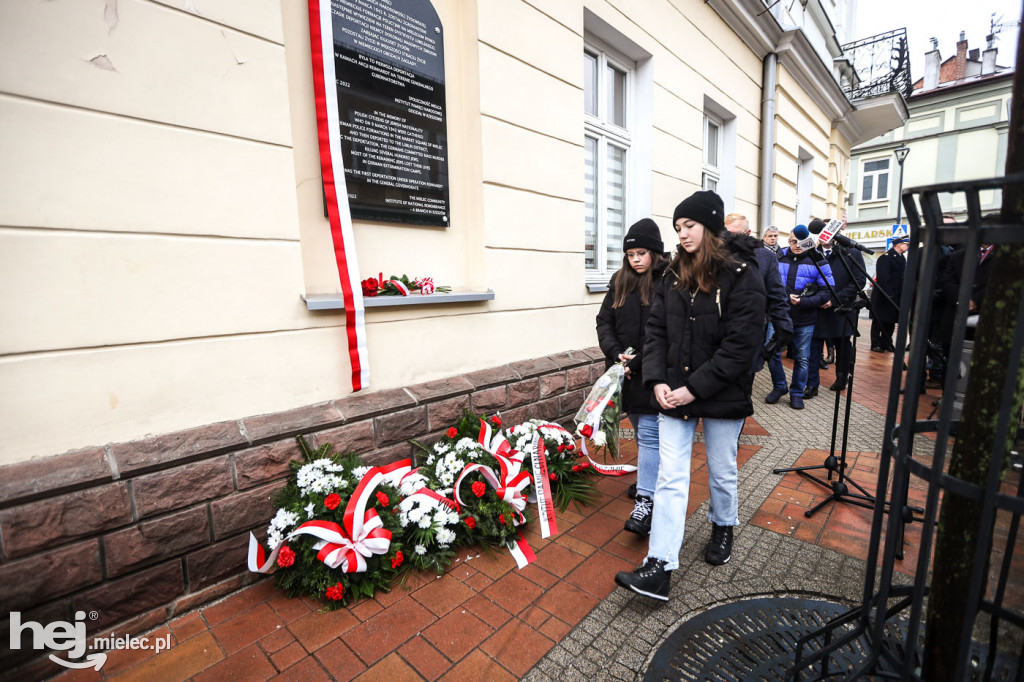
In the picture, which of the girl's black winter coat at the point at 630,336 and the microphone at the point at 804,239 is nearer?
the girl's black winter coat at the point at 630,336

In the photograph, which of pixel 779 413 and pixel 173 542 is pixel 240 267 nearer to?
pixel 173 542

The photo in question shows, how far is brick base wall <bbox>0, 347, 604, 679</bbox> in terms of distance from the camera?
1.94m

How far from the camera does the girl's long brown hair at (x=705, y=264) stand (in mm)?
2389

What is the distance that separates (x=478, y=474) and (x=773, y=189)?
7565mm

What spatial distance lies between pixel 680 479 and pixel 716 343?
66 centimetres

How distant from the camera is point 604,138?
17.1 feet

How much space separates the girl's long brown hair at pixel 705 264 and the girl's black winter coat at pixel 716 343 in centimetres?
3

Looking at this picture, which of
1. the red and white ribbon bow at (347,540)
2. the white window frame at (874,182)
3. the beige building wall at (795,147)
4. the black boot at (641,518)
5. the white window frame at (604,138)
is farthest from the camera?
the white window frame at (874,182)

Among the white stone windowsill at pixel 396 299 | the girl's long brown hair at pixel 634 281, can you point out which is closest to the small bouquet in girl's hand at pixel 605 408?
the girl's long brown hair at pixel 634 281

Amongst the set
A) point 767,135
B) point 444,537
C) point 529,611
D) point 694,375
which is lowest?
point 529,611

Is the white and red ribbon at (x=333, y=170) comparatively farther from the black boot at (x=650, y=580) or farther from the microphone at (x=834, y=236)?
the microphone at (x=834, y=236)

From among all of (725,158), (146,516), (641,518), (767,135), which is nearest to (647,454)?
(641,518)

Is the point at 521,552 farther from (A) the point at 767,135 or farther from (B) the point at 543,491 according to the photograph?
(A) the point at 767,135

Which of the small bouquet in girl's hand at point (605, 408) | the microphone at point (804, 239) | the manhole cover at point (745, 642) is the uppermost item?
the microphone at point (804, 239)
